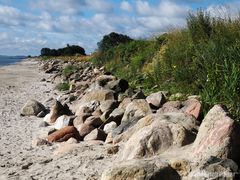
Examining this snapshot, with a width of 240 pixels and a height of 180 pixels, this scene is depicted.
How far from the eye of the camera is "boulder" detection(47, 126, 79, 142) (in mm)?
8422

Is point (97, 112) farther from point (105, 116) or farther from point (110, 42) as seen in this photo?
point (110, 42)

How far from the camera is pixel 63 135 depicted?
28.0 feet

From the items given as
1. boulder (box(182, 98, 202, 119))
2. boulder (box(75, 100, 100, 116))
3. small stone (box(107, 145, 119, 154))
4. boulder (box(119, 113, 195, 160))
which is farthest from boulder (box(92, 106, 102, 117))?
boulder (box(119, 113, 195, 160))

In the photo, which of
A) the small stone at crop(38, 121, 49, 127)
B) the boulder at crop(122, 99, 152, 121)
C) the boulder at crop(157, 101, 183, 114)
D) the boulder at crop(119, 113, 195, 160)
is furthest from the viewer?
the small stone at crop(38, 121, 49, 127)

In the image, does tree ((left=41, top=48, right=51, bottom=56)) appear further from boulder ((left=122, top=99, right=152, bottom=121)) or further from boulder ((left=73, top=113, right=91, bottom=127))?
boulder ((left=122, top=99, right=152, bottom=121))

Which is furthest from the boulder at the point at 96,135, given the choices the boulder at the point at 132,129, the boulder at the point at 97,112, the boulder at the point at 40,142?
the boulder at the point at 97,112

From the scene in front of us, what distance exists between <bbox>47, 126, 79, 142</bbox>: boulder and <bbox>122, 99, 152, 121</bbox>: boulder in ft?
2.78

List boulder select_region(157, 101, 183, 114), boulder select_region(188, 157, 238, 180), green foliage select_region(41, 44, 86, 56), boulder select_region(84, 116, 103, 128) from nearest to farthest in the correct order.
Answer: boulder select_region(188, 157, 238, 180), boulder select_region(157, 101, 183, 114), boulder select_region(84, 116, 103, 128), green foliage select_region(41, 44, 86, 56)

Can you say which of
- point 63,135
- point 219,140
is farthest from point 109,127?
point 219,140

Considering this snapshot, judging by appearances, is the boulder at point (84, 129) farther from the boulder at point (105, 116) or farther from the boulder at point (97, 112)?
the boulder at point (97, 112)

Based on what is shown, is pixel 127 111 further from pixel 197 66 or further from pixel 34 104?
pixel 34 104

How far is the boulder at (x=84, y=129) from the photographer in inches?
340

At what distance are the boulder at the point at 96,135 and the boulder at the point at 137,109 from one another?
1.86 ft

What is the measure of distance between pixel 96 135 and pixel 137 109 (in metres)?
0.87
